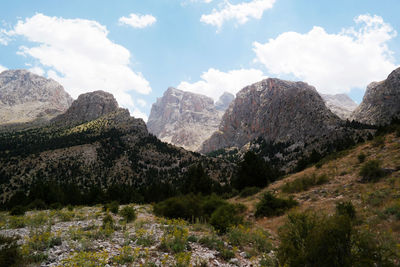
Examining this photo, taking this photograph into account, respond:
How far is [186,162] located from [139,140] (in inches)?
1870

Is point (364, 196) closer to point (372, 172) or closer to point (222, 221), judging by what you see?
point (372, 172)

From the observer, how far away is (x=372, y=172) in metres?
16.5

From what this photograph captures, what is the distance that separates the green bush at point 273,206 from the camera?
1590cm

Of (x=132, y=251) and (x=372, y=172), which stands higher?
(x=372, y=172)

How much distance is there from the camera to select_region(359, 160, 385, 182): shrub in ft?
53.4

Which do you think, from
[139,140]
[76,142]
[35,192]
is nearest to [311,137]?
[139,140]

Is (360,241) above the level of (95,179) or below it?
above

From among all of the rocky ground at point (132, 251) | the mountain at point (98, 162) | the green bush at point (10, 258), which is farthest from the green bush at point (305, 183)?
the mountain at point (98, 162)

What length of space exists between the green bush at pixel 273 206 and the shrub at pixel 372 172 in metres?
6.40

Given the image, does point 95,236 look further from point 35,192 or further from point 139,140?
point 139,140

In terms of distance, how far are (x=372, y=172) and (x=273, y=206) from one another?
28.3 feet

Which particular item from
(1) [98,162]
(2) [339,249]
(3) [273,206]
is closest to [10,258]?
(2) [339,249]

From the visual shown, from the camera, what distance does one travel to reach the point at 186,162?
141000mm

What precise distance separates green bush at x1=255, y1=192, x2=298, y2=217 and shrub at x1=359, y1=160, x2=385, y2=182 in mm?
6400
